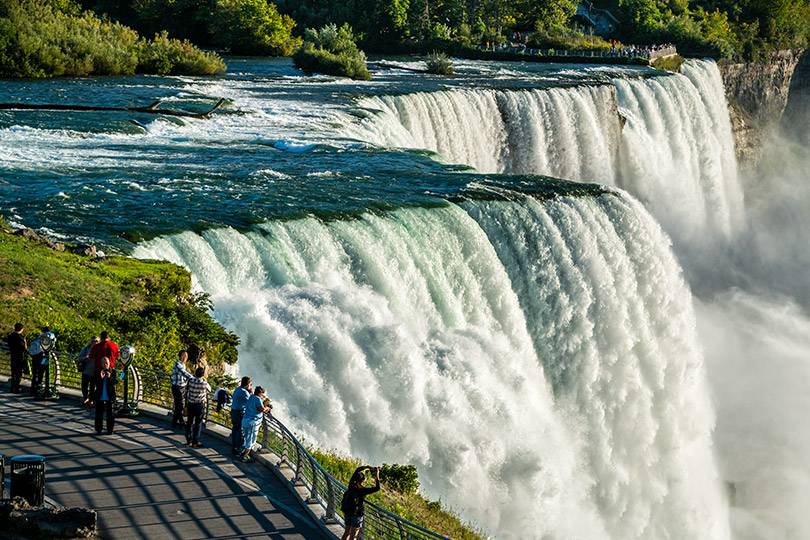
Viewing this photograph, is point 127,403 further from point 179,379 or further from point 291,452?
point 291,452

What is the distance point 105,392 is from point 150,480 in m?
1.89

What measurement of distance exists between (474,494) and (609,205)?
1290 centimetres

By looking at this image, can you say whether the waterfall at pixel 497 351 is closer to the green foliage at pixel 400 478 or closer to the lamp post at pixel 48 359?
the green foliage at pixel 400 478

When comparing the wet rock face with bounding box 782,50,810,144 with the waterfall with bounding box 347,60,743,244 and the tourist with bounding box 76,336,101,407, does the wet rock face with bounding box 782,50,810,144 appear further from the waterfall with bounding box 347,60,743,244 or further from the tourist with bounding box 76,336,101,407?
the tourist with bounding box 76,336,101,407

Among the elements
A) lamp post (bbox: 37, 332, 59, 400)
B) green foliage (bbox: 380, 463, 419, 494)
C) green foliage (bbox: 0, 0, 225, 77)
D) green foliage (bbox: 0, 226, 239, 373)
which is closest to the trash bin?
lamp post (bbox: 37, 332, 59, 400)

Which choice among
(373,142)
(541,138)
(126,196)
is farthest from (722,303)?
(126,196)

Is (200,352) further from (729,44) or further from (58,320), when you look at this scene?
(729,44)

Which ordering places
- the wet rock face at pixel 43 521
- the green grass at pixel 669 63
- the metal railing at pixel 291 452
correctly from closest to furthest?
the wet rock face at pixel 43 521, the metal railing at pixel 291 452, the green grass at pixel 669 63

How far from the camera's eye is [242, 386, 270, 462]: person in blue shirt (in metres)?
17.4

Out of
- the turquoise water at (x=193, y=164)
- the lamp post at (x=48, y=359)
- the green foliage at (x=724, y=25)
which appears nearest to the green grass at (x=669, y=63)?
the green foliage at (x=724, y=25)

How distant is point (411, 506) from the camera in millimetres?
19719

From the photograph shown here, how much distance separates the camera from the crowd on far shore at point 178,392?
17.6 metres

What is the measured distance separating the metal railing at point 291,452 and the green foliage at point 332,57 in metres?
42.9

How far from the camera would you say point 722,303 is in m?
50.8
